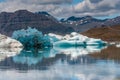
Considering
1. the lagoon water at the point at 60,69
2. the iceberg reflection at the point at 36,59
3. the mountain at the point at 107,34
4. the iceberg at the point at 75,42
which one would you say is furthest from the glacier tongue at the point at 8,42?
the mountain at the point at 107,34

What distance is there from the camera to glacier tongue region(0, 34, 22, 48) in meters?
62.3

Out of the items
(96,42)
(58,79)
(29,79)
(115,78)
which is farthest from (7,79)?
(96,42)

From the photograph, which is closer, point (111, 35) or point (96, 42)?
point (96, 42)

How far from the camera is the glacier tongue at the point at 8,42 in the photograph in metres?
62.3

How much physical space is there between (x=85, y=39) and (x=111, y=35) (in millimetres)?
100055

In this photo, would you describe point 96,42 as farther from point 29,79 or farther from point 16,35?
point 29,79

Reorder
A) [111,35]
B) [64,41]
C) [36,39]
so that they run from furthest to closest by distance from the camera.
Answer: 1. [111,35]
2. [64,41]
3. [36,39]

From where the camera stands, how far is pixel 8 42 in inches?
2493

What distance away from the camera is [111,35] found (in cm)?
18300

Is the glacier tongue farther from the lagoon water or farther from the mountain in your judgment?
the mountain

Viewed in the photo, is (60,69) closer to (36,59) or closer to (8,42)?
(36,59)

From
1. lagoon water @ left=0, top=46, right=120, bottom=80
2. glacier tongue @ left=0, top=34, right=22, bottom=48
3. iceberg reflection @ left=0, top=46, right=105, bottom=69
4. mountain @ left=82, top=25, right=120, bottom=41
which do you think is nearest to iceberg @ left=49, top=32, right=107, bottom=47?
glacier tongue @ left=0, top=34, right=22, bottom=48

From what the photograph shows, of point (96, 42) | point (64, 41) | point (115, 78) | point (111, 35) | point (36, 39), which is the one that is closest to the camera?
point (115, 78)

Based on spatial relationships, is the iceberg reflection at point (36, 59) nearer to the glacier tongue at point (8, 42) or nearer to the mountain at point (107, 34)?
the glacier tongue at point (8, 42)
